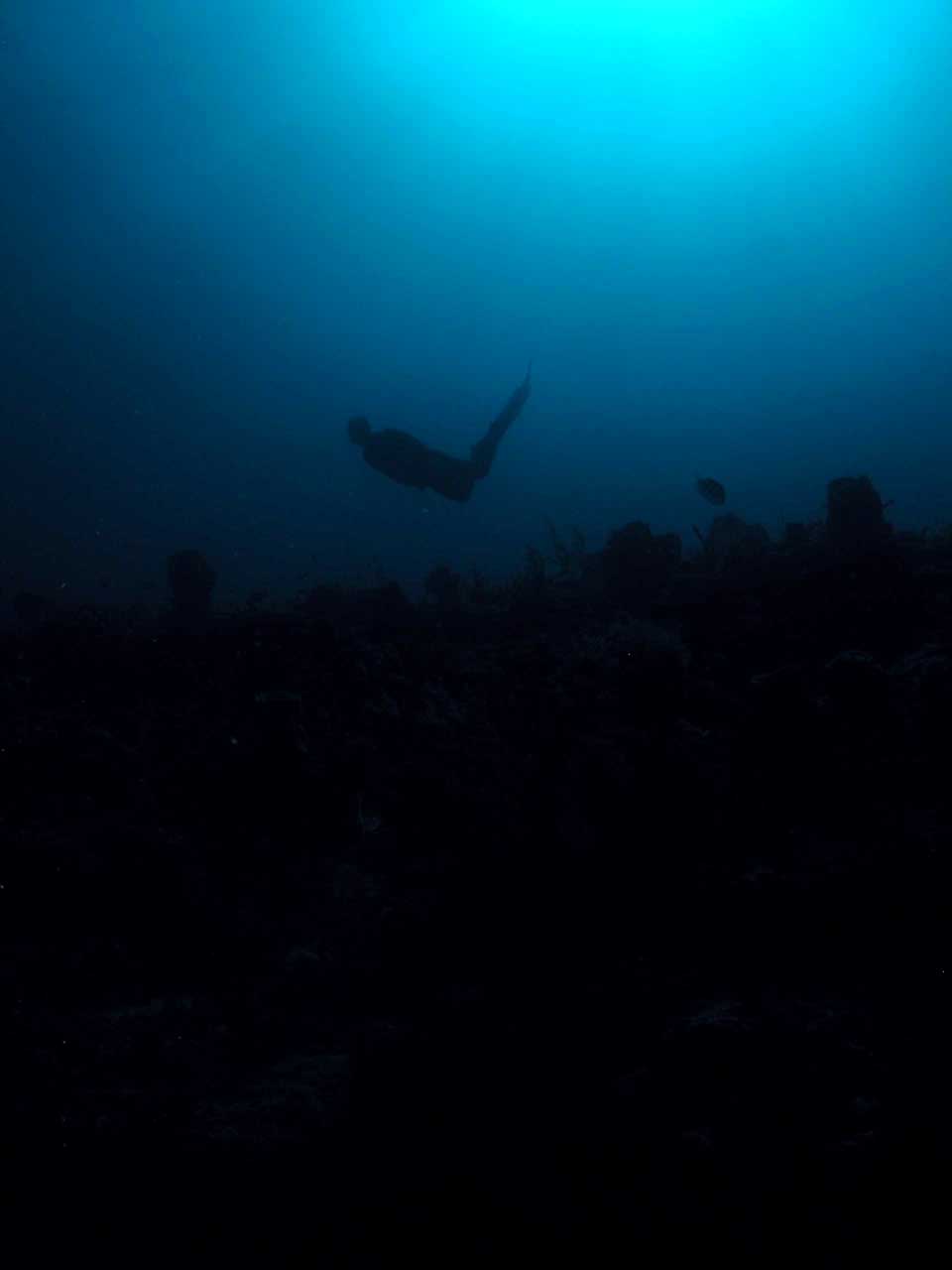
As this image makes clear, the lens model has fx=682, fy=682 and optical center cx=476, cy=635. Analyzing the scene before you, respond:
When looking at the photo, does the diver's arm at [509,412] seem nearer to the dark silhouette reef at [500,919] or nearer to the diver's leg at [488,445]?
the diver's leg at [488,445]

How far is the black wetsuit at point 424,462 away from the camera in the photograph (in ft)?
42.1

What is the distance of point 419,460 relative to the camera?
42.8 ft

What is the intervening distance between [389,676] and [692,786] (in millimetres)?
2563

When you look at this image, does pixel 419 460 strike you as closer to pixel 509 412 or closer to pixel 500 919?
pixel 509 412

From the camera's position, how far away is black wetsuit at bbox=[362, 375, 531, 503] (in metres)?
12.8

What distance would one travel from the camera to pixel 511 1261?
7.94 ft

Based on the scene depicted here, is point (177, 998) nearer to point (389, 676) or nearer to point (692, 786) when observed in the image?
point (389, 676)

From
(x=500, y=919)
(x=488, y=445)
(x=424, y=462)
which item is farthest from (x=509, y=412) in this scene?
(x=500, y=919)

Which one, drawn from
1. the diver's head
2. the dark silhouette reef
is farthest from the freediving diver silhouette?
the dark silhouette reef

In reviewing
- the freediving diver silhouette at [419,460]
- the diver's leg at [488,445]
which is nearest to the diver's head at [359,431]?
the freediving diver silhouette at [419,460]

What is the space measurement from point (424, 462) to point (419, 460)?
0.36 ft

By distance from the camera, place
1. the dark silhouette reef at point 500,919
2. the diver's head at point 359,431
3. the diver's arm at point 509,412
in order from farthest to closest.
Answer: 1. the diver's arm at point 509,412
2. the diver's head at point 359,431
3. the dark silhouette reef at point 500,919

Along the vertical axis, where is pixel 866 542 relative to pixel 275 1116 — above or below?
above

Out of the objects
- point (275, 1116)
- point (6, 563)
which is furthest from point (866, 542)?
point (6, 563)
